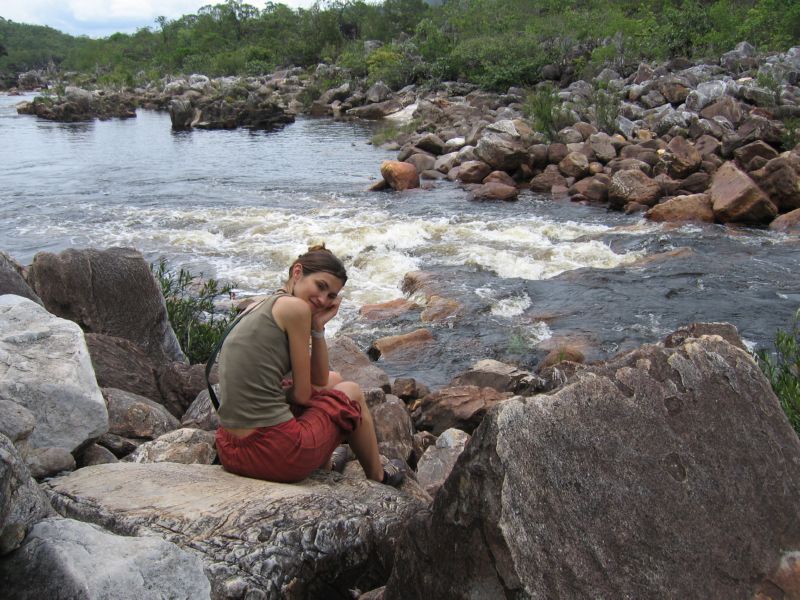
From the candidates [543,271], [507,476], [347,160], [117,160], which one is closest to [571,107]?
[347,160]

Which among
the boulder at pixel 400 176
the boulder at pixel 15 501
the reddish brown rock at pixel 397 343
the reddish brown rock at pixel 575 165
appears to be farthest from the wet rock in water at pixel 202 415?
the reddish brown rock at pixel 575 165

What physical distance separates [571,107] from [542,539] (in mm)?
20710

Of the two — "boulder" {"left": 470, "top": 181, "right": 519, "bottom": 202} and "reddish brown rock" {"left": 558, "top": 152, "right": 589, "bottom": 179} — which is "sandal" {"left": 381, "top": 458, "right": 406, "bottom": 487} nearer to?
"boulder" {"left": 470, "top": 181, "right": 519, "bottom": 202}

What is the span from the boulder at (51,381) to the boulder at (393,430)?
67.9 inches

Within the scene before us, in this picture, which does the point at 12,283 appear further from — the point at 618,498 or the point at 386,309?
the point at 386,309

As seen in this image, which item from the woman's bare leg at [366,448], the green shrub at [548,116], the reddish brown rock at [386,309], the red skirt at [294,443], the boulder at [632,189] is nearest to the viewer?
the red skirt at [294,443]

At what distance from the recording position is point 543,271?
35.7ft

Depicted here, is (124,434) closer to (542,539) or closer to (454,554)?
(454,554)

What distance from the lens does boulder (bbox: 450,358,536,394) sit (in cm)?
650

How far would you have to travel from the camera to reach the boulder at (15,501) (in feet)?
6.68

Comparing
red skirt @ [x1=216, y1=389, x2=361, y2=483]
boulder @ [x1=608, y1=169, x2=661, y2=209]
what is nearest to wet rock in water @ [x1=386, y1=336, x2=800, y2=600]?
red skirt @ [x1=216, y1=389, x2=361, y2=483]

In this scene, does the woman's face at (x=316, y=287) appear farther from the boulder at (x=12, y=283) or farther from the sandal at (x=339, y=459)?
the boulder at (x=12, y=283)

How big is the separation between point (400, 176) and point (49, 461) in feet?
48.3

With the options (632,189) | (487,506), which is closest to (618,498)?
(487,506)
